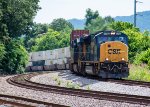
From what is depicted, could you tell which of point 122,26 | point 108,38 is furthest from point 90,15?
point 108,38

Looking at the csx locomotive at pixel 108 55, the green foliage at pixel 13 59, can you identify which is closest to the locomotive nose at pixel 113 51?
the csx locomotive at pixel 108 55

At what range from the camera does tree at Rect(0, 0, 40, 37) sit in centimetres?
4980

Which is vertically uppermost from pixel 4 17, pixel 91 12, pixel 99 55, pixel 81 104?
pixel 91 12

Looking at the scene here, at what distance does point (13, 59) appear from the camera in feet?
171

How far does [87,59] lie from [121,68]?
4.44m

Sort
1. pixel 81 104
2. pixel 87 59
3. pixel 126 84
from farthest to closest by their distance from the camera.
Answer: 1. pixel 87 59
2. pixel 126 84
3. pixel 81 104

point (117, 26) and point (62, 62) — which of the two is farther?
point (117, 26)

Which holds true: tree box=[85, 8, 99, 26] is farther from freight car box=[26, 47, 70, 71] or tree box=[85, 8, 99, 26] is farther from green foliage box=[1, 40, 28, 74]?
green foliage box=[1, 40, 28, 74]

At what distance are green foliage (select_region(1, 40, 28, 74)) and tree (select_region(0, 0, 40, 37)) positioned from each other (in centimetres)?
171

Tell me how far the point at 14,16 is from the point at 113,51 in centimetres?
2463

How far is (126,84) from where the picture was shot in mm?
24547

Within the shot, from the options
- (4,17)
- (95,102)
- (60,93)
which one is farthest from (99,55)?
(4,17)

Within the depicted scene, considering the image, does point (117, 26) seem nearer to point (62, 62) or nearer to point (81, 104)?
point (62, 62)

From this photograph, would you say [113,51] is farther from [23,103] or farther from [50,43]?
[50,43]
